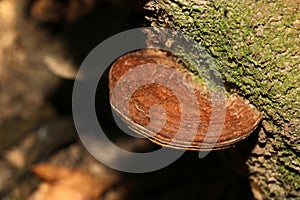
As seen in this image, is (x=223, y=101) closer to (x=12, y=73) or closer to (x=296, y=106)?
(x=296, y=106)

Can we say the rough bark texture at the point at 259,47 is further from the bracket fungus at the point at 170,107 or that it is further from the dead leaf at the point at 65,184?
the dead leaf at the point at 65,184

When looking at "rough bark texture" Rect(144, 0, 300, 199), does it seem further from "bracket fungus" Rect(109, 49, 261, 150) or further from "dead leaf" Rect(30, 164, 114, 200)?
"dead leaf" Rect(30, 164, 114, 200)

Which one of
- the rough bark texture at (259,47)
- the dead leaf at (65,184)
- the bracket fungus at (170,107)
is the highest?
the rough bark texture at (259,47)

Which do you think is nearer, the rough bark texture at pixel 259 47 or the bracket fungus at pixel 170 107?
the rough bark texture at pixel 259 47

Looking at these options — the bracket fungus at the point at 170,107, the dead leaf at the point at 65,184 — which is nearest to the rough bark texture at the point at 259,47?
the bracket fungus at the point at 170,107

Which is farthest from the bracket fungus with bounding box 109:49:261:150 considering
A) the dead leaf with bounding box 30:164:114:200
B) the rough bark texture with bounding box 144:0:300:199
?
the dead leaf with bounding box 30:164:114:200

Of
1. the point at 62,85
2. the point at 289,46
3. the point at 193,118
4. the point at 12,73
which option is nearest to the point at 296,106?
the point at 289,46
